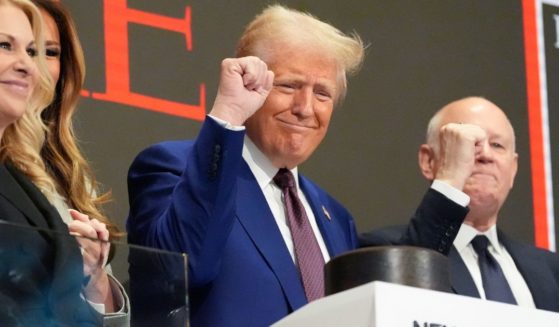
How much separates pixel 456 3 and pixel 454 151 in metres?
1.20

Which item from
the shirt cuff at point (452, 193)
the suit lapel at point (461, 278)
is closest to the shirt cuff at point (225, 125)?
the shirt cuff at point (452, 193)

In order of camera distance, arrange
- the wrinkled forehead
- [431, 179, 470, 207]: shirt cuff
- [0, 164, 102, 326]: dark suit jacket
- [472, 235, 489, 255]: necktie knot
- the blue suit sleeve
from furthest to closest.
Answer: the wrinkled forehead < [472, 235, 489, 255]: necktie knot < [431, 179, 470, 207]: shirt cuff < the blue suit sleeve < [0, 164, 102, 326]: dark suit jacket

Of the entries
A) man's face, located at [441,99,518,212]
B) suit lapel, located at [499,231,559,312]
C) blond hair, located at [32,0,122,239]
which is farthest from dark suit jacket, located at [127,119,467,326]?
man's face, located at [441,99,518,212]

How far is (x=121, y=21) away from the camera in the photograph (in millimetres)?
3576

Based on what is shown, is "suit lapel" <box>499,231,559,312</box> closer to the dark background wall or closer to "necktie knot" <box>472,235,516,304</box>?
"necktie knot" <box>472,235,516,304</box>

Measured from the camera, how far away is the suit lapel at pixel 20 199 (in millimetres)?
2322

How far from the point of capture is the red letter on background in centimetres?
353

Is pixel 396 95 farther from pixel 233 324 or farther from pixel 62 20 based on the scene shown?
pixel 233 324

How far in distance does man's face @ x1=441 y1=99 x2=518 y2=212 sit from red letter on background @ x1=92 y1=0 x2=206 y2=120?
87cm

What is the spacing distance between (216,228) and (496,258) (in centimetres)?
129

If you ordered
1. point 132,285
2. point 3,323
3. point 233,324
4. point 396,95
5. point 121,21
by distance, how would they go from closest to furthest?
point 3,323 → point 132,285 → point 233,324 → point 121,21 → point 396,95

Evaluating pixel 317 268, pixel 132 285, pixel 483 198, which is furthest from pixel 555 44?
pixel 132 285

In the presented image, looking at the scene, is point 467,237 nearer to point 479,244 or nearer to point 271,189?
point 479,244

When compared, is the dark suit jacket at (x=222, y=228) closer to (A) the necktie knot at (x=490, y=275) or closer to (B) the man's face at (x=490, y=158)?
(A) the necktie knot at (x=490, y=275)
